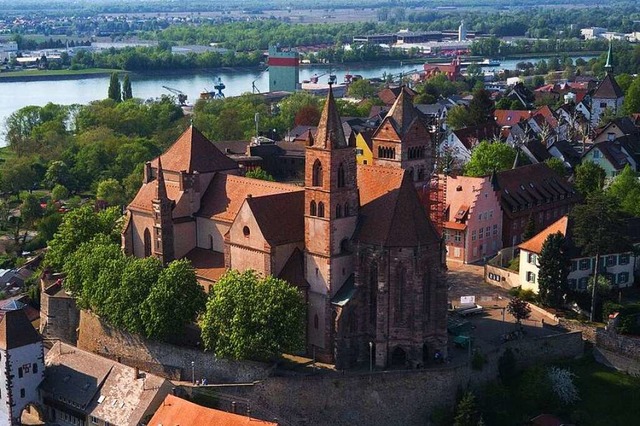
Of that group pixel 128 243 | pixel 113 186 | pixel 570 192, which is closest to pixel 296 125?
pixel 113 186

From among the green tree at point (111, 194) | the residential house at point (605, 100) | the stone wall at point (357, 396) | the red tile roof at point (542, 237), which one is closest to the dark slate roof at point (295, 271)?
the stone wall at point (357, 396)

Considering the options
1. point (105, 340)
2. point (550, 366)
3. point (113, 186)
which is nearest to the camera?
point (550, 366)

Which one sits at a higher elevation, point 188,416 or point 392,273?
point 392,273

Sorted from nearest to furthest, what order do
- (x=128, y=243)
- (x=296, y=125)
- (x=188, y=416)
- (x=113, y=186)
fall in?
1. (x=188, y=416)
2. (x=128, y=243)
3. (x=113, y=186)
4. (x=296, y=125)

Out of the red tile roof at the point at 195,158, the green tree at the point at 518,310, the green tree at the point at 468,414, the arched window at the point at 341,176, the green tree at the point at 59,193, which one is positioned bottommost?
the green tree at the point at 59,193

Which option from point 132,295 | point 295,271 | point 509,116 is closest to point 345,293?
point 295,271

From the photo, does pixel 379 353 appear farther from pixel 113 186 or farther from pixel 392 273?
pixel 113 186

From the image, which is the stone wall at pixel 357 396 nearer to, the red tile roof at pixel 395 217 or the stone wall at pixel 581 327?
the red tile roof at pixel 395 217
